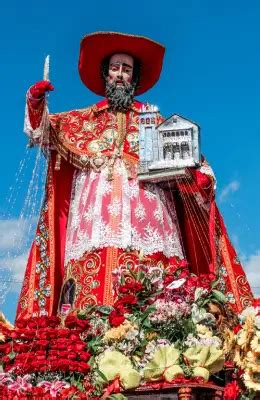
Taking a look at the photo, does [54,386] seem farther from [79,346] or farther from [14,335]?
[14,335]

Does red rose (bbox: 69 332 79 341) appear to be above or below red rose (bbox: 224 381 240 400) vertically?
above

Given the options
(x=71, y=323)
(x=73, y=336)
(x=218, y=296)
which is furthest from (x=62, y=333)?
(x=218, y=296)

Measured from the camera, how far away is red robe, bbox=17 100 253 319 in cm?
722

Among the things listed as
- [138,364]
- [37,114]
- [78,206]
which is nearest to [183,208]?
[78,206]

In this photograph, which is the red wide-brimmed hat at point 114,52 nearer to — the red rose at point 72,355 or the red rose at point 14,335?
the red rose at point 14,335

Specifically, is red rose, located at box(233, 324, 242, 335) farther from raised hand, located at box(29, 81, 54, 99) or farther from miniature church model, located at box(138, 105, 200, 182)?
raised hand, located at box(29, 81, 54, 99)

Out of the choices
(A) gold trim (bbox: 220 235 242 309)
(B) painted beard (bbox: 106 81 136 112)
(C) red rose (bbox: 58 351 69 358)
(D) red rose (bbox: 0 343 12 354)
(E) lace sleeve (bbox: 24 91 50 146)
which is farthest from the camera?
(B) painted beard (bbox: 106 81 136 112)

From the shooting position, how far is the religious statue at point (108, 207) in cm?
725

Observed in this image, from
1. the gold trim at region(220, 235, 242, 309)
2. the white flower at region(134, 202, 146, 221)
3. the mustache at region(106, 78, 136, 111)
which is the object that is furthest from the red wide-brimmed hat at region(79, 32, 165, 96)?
the gold trim at region(220, 235, 242, 309)

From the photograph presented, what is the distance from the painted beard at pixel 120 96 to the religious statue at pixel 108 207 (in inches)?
0.6

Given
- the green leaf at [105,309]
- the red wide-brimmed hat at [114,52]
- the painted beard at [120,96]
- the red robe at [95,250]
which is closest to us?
the green leaf at [105,309]

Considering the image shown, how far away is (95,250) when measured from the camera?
7.23m

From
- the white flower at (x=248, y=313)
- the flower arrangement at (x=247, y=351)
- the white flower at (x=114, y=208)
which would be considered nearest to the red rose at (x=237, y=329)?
the flower arrangement at (x=247, y=351)

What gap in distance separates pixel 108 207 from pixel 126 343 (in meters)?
2.31
